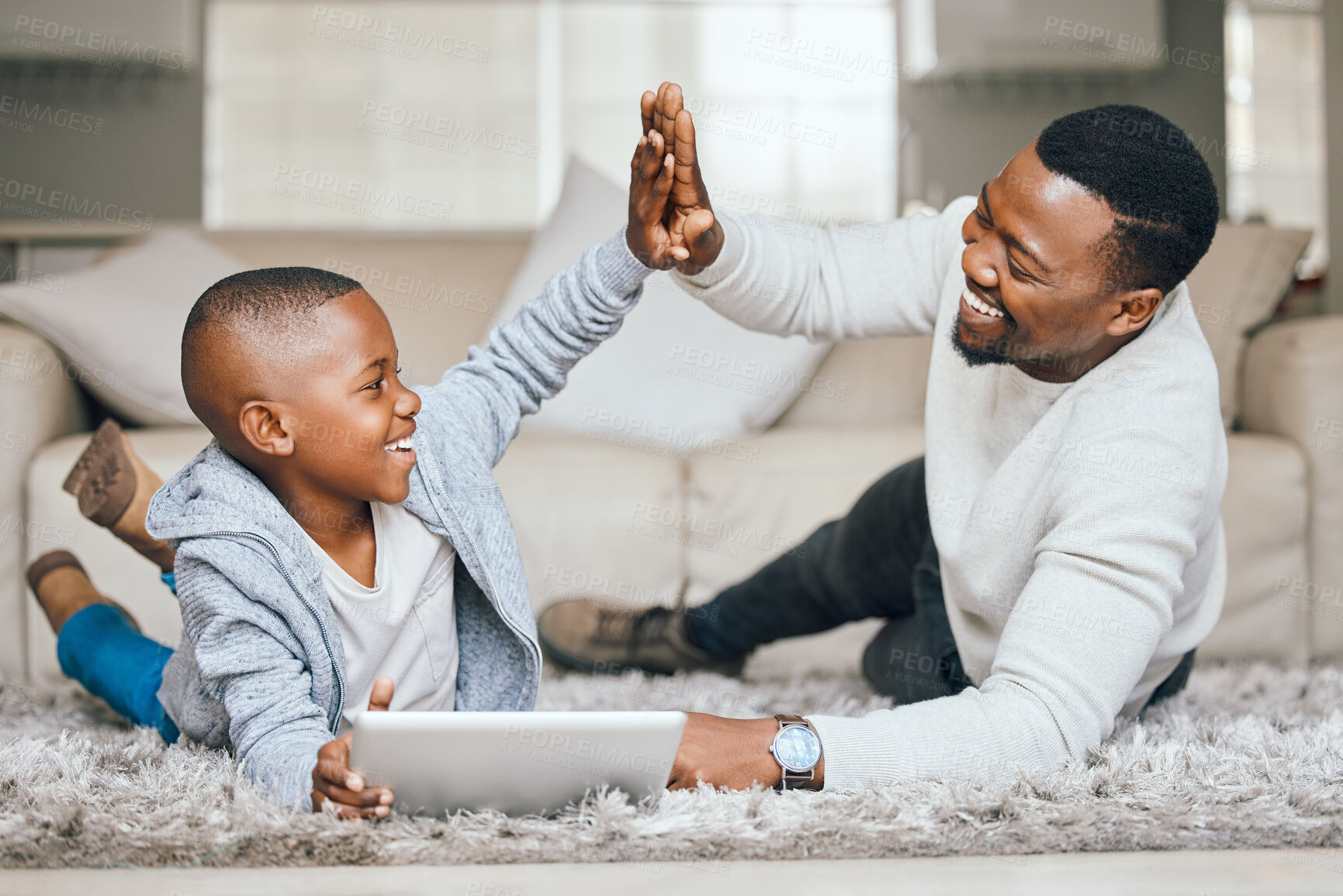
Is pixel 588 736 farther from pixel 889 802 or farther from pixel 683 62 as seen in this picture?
pixel 683 62

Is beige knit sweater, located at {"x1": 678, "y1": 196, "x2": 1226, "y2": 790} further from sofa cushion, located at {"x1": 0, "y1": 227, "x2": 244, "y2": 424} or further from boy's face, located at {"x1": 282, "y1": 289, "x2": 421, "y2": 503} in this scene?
sofa cushion, located at {"x1": 0, "y1": 227, "x2": 244, "y2": 424}

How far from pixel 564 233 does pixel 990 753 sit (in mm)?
1453

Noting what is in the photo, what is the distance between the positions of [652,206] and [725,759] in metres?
0.53

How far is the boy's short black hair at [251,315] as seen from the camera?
92cm

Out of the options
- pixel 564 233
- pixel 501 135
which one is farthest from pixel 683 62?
pixel 564 233

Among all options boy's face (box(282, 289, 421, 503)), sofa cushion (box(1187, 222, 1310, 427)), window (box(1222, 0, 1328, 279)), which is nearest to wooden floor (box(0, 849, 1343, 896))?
boy's face (box(282, 289, 421, 503))

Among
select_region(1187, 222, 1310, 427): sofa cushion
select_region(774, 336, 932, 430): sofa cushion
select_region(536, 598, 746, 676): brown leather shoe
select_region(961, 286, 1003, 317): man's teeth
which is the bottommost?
select_region(536, 598, 746, 676): brown leather shoe

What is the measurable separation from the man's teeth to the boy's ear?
2.10 feet

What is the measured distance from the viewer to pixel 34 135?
4.37 metres

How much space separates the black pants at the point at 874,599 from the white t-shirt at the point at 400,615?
507 millimetres

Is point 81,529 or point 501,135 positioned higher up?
point 501,135

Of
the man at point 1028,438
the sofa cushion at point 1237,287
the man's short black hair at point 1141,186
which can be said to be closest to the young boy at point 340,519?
the man at point 1028,438

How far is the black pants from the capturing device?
1290mm

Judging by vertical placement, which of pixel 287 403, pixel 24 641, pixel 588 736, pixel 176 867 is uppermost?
pixel 287 403
